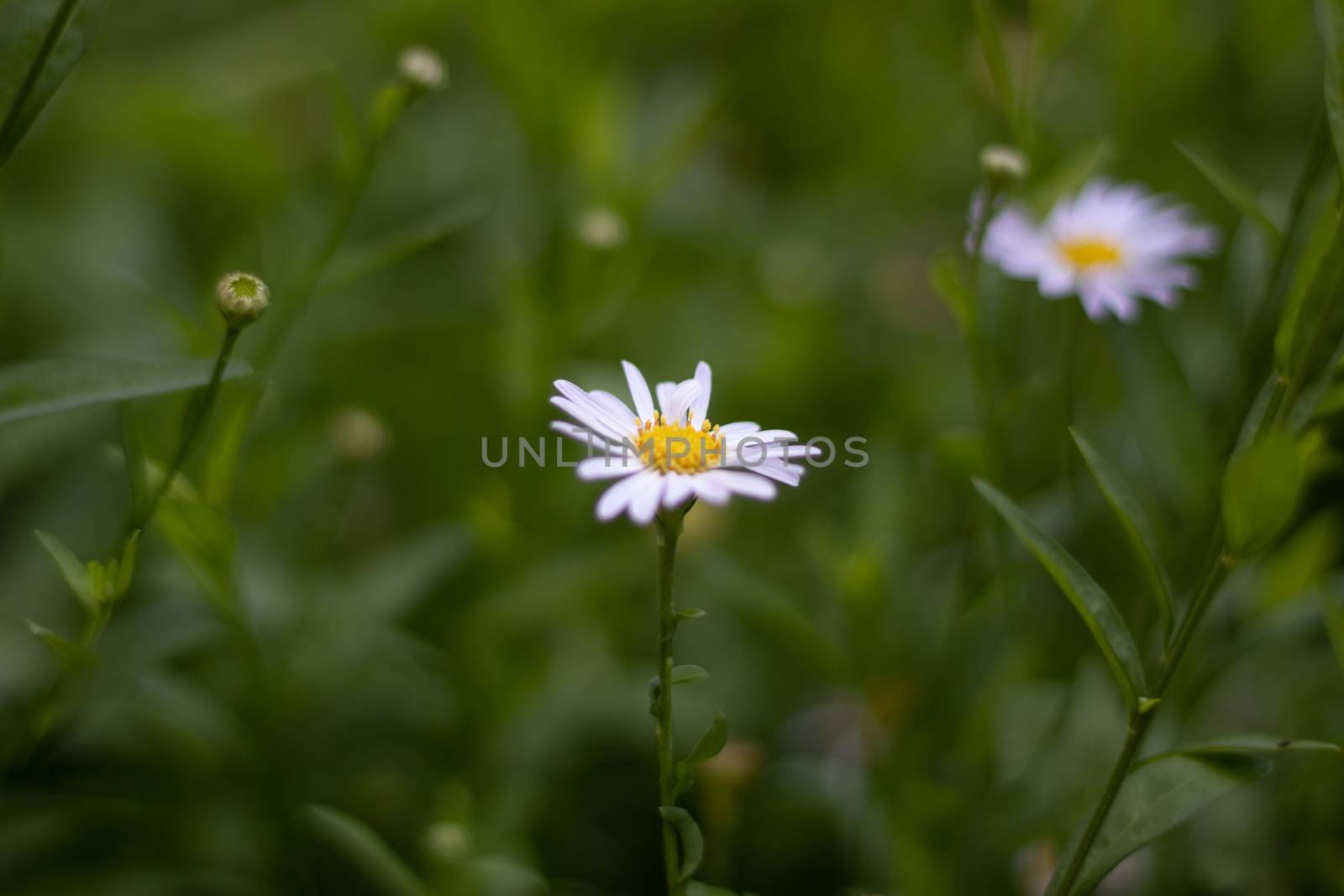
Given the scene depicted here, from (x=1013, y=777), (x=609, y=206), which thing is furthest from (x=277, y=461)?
(x=1013, y=777)

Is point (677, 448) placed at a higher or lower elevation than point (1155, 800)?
higher

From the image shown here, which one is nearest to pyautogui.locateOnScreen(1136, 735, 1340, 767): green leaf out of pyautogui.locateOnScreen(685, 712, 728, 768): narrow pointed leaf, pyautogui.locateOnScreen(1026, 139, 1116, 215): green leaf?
pyautogui.locateOnScreen(685, 712, 728, 768): narrow pointed leaf

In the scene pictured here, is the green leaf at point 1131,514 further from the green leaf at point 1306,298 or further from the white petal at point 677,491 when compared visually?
the white petal at point 677,491

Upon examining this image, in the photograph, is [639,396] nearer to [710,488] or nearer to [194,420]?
[710,488]

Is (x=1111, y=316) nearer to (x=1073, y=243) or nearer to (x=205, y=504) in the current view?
(x=1073, y=243)

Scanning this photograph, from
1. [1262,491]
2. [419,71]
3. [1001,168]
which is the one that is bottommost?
[1262,491]

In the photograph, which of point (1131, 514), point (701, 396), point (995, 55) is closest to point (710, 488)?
point (701, 396)

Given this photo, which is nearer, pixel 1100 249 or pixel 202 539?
pixel 202 539
